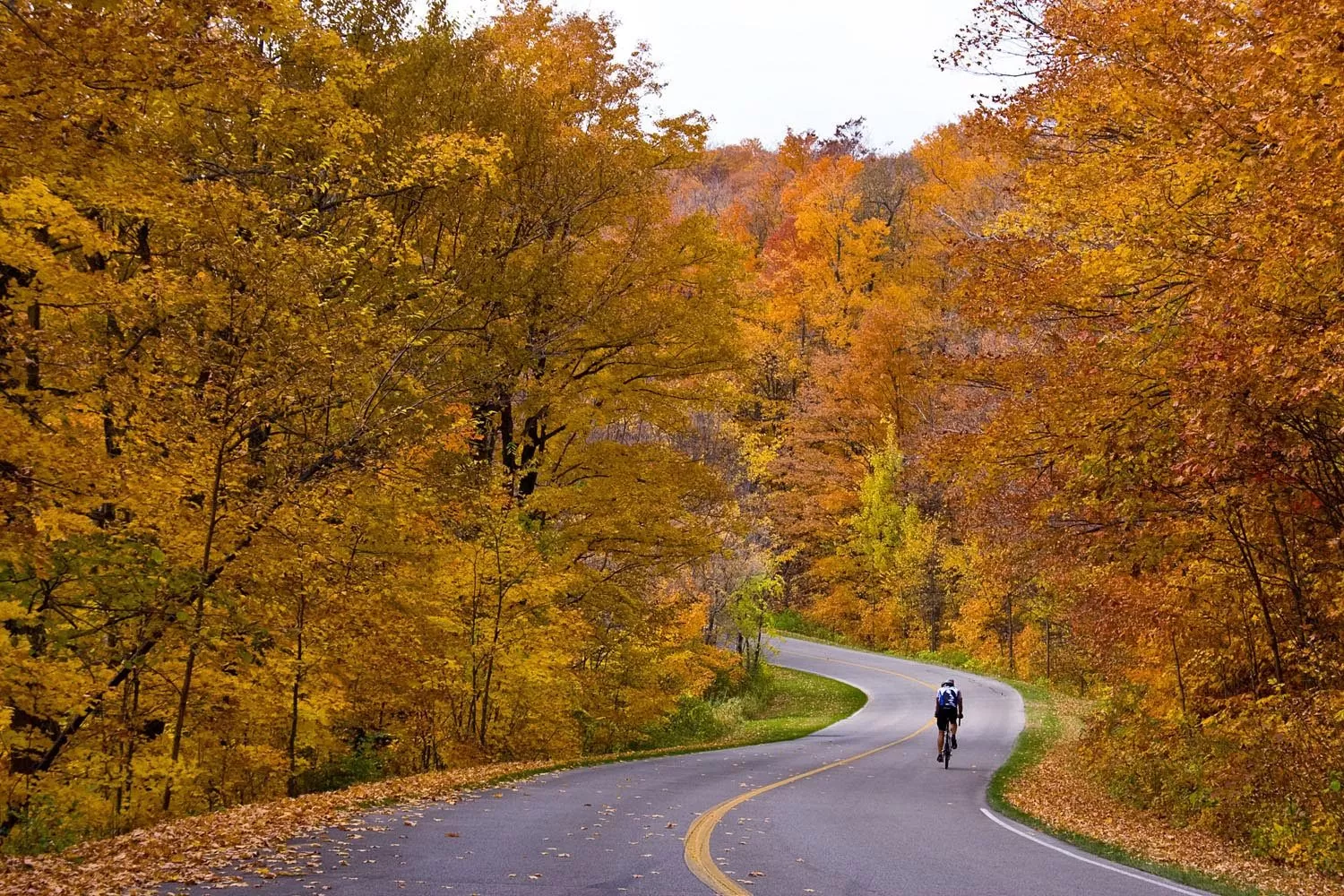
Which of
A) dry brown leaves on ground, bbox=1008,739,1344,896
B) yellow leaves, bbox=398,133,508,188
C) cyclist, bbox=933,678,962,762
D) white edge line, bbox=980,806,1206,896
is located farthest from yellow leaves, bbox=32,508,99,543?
cyclist, bbox=933,678,962,762

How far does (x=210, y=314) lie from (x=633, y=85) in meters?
10.5

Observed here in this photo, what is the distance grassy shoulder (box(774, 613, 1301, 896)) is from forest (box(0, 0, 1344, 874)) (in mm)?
1497

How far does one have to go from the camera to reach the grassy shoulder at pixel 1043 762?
9406 millimetres

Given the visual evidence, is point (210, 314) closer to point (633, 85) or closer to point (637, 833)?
point (637, 833)

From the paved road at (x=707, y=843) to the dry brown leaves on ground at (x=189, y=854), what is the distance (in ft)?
1.29

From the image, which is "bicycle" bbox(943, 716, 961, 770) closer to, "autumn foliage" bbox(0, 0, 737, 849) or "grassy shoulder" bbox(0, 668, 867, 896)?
"autumn foliage" bbox(0, 0, 737, 849)

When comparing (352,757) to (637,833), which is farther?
(352,757)

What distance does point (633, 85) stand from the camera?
18.5 m

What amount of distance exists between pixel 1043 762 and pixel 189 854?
54.4 feet

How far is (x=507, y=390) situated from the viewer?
614 inches

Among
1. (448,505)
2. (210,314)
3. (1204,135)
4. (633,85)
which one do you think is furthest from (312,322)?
(633,85)

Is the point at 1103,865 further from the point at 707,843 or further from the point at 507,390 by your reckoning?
the point at 507,390

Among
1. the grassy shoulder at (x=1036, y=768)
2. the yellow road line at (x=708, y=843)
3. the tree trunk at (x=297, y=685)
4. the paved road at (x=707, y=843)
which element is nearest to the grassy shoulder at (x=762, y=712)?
the grassy shoulder at (x=1036, y=768)

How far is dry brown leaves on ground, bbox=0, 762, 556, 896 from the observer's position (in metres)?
6.76
